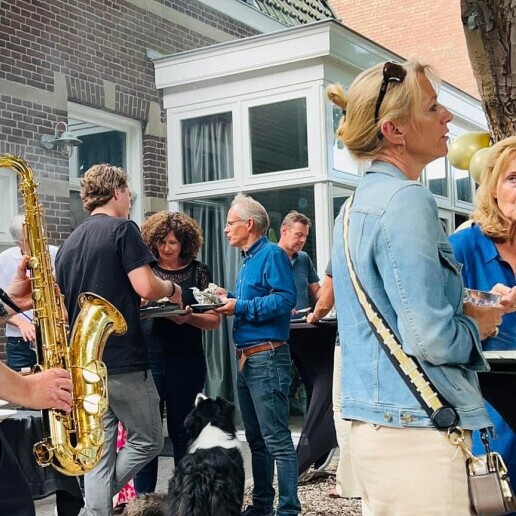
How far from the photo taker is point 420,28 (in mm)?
20078

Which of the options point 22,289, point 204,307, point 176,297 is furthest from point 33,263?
point 204,307

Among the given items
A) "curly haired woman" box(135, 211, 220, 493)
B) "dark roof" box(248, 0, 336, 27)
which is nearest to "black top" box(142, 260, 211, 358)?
"curly haired woman" box(135, 211, 220, 493)

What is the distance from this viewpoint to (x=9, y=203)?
6723mm

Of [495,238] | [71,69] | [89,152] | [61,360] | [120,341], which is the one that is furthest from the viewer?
[89,152]

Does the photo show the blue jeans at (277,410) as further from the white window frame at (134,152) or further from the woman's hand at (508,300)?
the white window frame at (134,152)

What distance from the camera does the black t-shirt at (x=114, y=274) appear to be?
377 centimetres

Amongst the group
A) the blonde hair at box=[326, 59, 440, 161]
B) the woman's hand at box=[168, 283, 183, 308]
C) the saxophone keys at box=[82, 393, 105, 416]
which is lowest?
the saxophone keys at box=[82, 393, 105, 416]

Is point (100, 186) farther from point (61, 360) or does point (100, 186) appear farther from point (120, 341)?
point (61, 360)

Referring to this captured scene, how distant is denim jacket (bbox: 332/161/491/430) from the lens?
172 centimetres

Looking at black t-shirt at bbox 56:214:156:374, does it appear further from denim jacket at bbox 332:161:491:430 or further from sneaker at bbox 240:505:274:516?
denim jacket at bbox 332:161:491:430

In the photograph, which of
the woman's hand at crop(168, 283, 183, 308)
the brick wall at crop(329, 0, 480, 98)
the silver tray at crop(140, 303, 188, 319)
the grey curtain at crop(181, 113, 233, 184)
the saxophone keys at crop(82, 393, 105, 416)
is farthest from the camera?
the brick wall at crop(329, 0, 480, 98)

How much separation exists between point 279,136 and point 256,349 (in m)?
3.57

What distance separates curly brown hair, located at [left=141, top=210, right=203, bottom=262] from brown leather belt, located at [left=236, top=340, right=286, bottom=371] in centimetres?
85

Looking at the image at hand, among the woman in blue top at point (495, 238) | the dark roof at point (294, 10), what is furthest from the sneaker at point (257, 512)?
the dark roof at point (294, 10)
